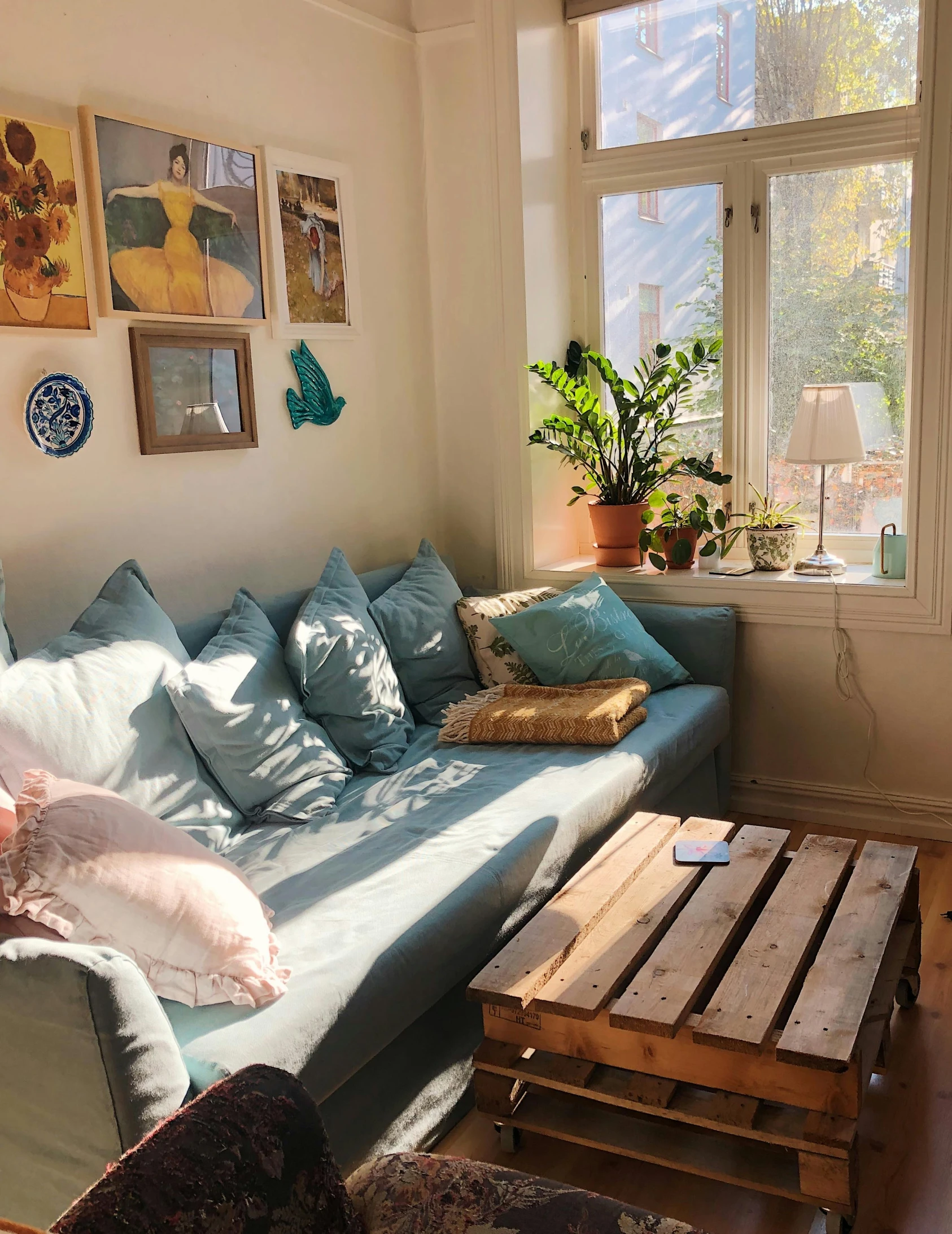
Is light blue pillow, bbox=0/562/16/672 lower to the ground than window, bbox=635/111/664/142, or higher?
lower

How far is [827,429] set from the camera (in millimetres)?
3316

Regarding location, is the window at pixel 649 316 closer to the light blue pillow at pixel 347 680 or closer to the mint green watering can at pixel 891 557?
the mint green watering can at pixel 891 557

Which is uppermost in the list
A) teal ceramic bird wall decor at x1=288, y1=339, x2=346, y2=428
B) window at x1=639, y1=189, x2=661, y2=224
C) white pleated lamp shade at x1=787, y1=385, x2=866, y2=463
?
window at x1=639, y1=189, x2=661, y2=224

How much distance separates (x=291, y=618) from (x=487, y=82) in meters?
1.92

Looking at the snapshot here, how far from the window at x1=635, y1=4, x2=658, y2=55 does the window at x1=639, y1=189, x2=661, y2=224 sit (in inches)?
17.5

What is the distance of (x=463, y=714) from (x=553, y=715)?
0.26 meters

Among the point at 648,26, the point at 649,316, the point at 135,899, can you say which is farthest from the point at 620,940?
the point at 648,26

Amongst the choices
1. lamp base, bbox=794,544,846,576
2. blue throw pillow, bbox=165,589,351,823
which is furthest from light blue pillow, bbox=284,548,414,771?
lamp base, bbox=794,544,846,576

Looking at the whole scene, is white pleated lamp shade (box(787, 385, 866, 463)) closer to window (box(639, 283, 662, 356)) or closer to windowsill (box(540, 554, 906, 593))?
windowsill (box(540, 554, 906, 593))

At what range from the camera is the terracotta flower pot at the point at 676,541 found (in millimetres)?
3650

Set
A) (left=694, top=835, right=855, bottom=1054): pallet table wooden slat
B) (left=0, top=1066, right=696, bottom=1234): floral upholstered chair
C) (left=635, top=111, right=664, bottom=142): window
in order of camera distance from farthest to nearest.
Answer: (left=635, top=111, right=664, bottom=142): window, (left=694, top=835, right=855, bottom=1054): pallet table wooden slat, (left=0, top=1066, right=696, bottom=1234): floral upholstered chair

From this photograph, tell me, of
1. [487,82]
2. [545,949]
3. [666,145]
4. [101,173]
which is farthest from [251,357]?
[545,949]

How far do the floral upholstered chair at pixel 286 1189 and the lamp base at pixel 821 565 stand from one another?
253 cm

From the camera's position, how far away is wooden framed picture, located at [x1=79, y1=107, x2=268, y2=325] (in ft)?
8.57
